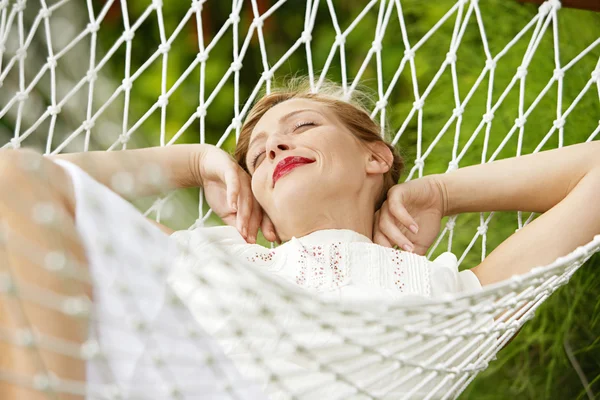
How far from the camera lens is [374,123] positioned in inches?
60.7

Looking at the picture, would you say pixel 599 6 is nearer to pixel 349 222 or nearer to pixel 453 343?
pixel 349 222

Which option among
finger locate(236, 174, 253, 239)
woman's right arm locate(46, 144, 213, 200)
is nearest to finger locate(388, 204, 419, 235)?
finger locate(236, 174, 253, 239)

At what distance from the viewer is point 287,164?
1.34 m

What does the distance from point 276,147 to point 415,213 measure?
0.26m

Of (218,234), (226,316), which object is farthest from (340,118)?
(226,316)

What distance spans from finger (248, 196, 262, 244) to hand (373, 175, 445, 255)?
0.65ft

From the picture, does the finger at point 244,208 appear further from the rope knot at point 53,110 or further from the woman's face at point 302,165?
the rope knot at point 53,110

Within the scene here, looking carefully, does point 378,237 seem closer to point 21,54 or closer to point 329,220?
point 329,220

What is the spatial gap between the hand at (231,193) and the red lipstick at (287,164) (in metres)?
0.08

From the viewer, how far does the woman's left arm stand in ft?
4.18

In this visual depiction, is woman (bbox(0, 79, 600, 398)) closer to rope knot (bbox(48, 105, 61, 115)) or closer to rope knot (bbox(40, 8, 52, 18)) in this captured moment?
rope knot (bbox(48, 105, 61, 115))

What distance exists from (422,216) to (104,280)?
714mm

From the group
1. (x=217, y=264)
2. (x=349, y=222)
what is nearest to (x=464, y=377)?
(x=349, y=222)

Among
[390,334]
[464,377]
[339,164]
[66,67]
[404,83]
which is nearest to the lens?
[390,334]
